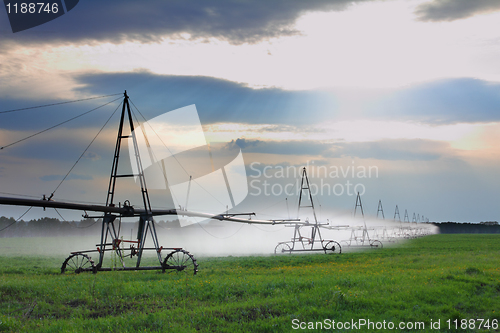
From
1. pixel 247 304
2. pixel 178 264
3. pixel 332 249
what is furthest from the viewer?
pixel 332 249

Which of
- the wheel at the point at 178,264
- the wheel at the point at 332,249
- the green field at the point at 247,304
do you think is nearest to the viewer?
the green field at the point at 247,304

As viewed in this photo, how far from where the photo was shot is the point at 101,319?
515 inches

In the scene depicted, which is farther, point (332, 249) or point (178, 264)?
point (332, 249)

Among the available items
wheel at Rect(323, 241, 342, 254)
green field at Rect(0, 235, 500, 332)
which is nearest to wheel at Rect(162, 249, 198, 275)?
green field at Rect(0, 235, 500, 332)

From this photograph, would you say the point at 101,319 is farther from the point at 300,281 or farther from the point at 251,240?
the point at 251,240

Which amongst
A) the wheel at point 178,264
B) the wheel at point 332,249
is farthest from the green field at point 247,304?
the wheel at point 332,249

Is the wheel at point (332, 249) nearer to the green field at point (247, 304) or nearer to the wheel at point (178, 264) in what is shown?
the wheel at point (178, 264)

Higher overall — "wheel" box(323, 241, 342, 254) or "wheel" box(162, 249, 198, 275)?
"wheel" box(162, 249, 198, 275)

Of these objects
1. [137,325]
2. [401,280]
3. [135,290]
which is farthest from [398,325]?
[135,290]

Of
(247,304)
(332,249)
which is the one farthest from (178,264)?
(332,249)

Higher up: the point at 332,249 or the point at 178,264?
the point at 178,264

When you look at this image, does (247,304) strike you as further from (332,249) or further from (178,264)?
(332,249)

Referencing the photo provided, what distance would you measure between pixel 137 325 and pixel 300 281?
24.9 feet

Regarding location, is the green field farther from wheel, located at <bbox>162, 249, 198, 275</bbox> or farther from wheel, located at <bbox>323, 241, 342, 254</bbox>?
wheel, located at <bbox>323, 241, 342, 254</bbox>
